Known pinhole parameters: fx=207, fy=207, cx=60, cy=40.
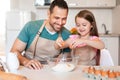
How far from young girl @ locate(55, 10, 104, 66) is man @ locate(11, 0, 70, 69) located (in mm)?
100

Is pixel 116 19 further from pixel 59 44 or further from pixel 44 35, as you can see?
pixel 59 44

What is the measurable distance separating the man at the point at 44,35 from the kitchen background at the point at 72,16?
69.5 inches

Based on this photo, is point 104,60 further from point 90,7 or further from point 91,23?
point 90,7

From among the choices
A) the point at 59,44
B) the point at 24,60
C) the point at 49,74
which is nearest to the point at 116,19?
the point at 59,44

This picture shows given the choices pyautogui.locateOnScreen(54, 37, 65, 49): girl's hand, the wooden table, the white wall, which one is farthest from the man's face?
the white wall

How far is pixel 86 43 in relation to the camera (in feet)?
5.40

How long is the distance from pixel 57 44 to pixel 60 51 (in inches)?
4.0

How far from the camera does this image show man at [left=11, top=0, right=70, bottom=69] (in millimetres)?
1777

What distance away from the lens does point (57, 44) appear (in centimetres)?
179

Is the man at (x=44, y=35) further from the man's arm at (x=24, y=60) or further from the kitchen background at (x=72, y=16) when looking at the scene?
the kitchen background at (x=72, y=16)

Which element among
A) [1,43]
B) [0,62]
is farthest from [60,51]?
[1,43]

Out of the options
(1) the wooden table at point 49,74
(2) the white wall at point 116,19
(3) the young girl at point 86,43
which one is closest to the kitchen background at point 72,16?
(2) the white wall at point 116,19

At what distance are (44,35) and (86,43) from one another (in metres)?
0.42

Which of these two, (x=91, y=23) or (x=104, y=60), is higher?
(x=91, y=23)
